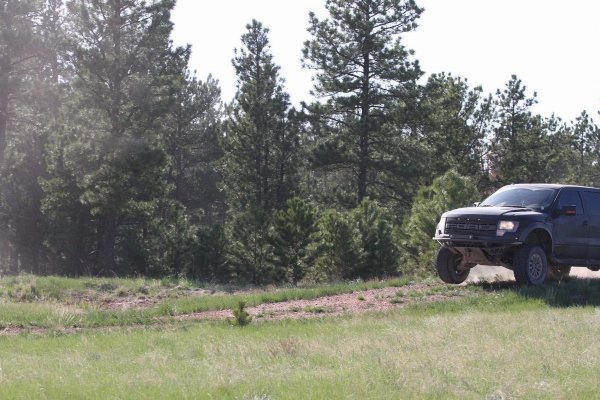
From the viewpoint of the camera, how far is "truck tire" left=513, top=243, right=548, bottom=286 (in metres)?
14.6

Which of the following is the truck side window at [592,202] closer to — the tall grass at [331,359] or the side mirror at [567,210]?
the side mirror at [567,210]

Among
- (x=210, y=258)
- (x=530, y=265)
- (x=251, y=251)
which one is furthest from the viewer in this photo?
(x=251, y=251)

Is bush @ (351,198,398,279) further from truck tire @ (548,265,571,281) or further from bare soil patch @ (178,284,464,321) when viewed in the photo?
bare soil patch @ (178,284,464,321)

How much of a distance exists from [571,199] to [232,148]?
2894 centimetres

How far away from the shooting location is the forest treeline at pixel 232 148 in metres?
34.4

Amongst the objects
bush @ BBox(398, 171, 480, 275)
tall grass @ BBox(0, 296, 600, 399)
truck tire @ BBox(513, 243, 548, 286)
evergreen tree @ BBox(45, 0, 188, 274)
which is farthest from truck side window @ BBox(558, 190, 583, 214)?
evergreen tree @ BBox(45, 0, 188, 274)

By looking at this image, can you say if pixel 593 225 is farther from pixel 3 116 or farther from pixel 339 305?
pixel 3 116

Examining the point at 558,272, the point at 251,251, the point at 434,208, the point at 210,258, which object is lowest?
the point at 210,258

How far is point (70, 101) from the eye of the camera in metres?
36.6

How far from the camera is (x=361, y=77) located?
1645 inches

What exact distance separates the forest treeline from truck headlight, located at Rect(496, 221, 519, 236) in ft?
38.3

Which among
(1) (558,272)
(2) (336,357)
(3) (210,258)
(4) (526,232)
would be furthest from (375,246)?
(2) (336,357)

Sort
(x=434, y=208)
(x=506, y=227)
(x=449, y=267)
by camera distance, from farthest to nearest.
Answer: (x=434, y=208)
(x=449, y=267)
(x=506, y=227)

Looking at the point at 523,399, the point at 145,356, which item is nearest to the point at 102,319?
the point at 145,356
